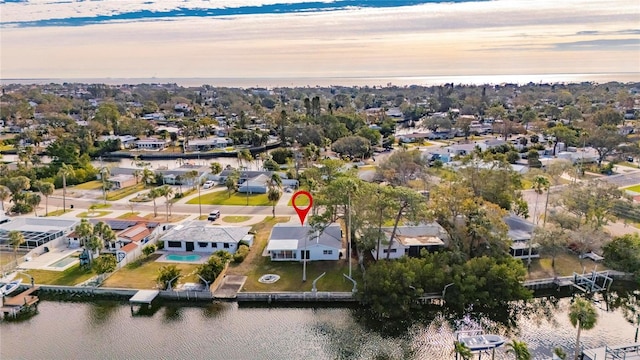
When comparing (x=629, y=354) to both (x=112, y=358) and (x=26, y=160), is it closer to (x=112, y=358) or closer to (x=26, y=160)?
(x=112, y=358)

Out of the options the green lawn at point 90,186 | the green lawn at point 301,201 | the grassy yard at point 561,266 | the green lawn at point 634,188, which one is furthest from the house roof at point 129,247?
the green lawn at point 634,188

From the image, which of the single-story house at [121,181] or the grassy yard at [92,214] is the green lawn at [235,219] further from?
the single-story house at [121,181]

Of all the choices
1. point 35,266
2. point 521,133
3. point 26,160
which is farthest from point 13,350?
point 521,133

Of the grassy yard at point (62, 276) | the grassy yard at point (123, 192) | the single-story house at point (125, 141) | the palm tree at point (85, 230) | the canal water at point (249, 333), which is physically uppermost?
the palm tree at point (85, 230)

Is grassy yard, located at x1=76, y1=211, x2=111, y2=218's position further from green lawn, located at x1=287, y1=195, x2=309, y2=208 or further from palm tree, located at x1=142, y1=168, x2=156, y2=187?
green lawn, located at x1=287, y1=195, x2=309, y2=208

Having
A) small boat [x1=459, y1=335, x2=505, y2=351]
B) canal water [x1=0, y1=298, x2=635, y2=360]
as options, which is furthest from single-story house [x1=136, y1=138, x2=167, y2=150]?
small boat [x1=459, y1=335, x2=505, y2=351]

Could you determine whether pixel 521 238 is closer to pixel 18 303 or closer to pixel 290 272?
pixel 290 272

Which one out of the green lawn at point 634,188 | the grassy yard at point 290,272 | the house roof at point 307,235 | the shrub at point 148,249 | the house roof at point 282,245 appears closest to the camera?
the grassy yard at point 290,272
